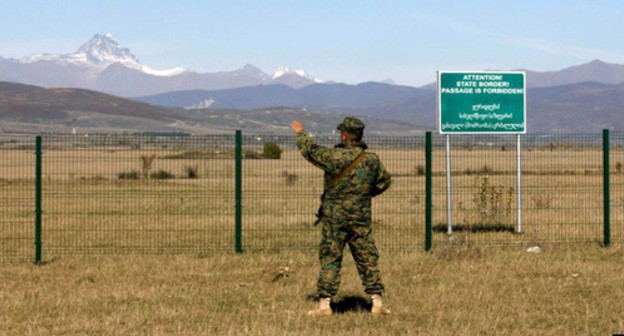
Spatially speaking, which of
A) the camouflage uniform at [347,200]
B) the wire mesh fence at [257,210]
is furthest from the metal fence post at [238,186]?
the camouflage uniform at [347,200]

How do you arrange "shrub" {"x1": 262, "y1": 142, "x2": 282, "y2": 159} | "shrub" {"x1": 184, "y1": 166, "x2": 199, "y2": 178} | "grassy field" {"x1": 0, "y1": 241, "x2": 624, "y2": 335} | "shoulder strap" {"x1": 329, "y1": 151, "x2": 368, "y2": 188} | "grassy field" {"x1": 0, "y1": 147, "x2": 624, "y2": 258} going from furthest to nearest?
"shrub" {"x1": 184, "y1": 166, "x2": 199, "y2": 178}
"shrub" {"x1": 262, "y1": 142, "x2": 282, "y2": 159}
"grassy field" {"x1": 0, "y1": 147, "x2": 624, "y2": 258}
"shoulder strap" {"x1": 329, "y1": 151, "x2": 368, "y2": 188}
"grassy field" {"x1": 0, "y1": 241, "x2": 624, "y2": 335}

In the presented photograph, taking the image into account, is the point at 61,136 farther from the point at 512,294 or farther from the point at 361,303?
the point at 512,294

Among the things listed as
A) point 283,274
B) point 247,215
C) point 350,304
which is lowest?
point 350,304

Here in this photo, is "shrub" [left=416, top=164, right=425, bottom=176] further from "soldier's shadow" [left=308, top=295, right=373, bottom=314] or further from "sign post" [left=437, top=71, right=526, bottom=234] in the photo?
"soldier's shadow" [left=308, top=295, right=373, bottom=314]

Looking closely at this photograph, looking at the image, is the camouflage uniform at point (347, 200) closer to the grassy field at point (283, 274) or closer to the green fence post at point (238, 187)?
the grassy field at point (283, 274)

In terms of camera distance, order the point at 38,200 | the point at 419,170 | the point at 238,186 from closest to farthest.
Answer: the point at 38,200
the point at 238,186
the point at 419,170

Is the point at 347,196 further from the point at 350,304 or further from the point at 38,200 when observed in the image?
the point at 38,200

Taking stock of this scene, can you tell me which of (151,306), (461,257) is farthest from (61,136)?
(461,257)

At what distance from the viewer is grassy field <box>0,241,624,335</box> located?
12.6 meters

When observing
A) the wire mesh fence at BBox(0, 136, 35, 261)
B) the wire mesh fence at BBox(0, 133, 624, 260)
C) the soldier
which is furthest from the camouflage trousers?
the wire mesh fence at BBox(0, 136, 35, 261)

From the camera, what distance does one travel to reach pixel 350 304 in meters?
14.1

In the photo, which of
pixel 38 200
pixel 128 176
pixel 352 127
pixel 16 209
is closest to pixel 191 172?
pixel 128 176

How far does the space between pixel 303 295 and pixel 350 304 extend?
984mm

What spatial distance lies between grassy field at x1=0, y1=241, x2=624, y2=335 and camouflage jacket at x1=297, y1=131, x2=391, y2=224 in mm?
1261
